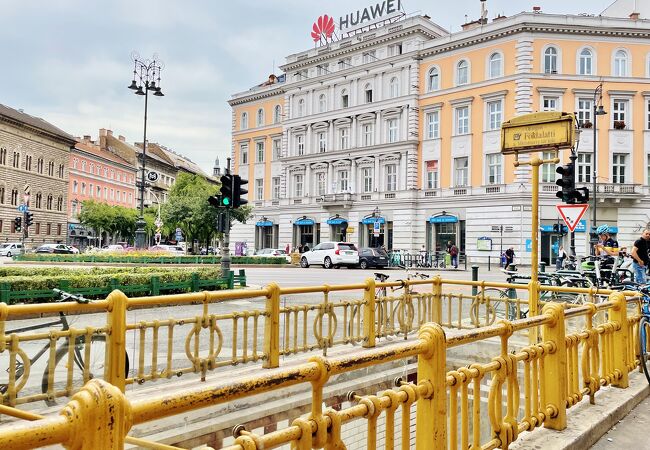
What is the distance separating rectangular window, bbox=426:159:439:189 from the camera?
41.6m

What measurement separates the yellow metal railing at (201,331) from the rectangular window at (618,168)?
3134 centimetres

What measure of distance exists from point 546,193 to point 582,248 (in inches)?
179

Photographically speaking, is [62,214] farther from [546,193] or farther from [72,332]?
[72,332]

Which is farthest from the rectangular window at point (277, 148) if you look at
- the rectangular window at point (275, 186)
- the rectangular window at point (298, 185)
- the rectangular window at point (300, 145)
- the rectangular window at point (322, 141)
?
the rectangular window at point (322, 141)

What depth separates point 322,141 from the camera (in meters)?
48.8

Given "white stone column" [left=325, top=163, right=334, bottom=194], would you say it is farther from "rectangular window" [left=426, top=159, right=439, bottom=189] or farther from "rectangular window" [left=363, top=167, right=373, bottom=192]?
"rectangular window" [left=426, top=159, right=439, bottom=189]

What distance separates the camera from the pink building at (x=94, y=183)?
73625mm

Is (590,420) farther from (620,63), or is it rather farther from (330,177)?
(330,177)

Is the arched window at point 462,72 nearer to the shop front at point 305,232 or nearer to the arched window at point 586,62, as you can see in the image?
the arched window at point 586,62

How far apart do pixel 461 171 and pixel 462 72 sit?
298 inches

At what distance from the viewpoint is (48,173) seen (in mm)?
66562

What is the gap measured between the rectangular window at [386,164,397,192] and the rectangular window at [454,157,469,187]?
523 centimetres

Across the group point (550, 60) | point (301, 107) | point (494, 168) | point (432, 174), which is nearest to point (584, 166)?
point (494, 168)

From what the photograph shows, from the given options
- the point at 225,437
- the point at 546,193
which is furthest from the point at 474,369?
the point at 546,193
